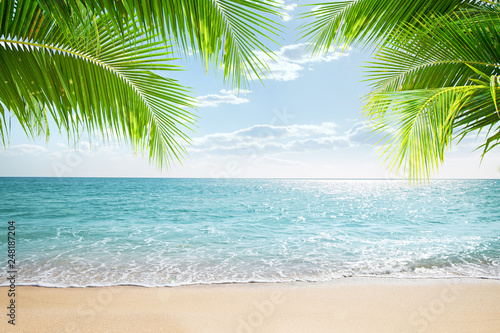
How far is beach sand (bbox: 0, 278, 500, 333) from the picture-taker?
12.3ft

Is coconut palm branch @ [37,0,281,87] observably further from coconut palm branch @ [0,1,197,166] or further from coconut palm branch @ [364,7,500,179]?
coconut palm branch @ [364,7,500,179]

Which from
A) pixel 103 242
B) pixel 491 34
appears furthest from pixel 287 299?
pixel 103 242

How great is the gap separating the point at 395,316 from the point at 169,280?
389 cm

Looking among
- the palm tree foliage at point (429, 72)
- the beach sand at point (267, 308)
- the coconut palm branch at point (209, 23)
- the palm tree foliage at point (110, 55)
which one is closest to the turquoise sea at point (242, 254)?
the beach sand at point (267, 308)

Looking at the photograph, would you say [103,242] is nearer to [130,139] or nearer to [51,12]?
[130,139]

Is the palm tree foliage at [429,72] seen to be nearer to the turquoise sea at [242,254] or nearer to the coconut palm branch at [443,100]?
the coconut palm branch at [443,100]

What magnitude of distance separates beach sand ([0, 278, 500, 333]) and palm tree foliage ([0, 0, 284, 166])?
309 cm

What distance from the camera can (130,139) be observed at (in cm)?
186

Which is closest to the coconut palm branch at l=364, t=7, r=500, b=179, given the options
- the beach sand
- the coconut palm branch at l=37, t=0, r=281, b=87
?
the coconut palm branch at l=37, t=0, r=281, b=87

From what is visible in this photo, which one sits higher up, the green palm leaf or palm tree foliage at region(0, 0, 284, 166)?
the green palm leaf

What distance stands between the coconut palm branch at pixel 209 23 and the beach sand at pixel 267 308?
3.34m

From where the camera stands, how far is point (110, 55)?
1618 mm

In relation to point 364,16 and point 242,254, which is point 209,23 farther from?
point 242,254

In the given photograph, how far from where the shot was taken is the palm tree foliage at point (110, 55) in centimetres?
127
